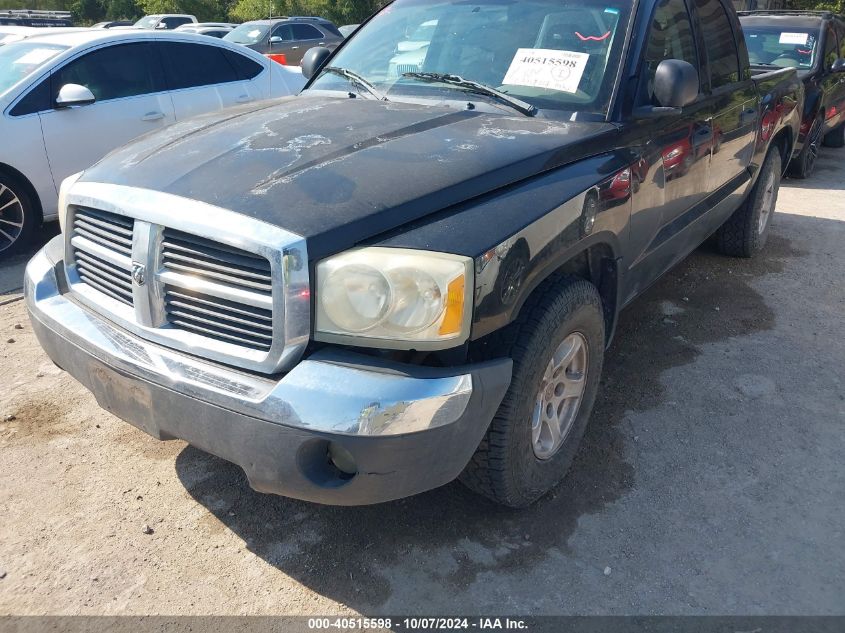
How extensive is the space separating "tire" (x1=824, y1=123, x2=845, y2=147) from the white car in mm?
8366

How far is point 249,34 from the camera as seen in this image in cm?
1597

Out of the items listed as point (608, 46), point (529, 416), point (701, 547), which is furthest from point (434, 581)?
point (608, 46)

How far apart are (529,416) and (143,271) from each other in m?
1.32

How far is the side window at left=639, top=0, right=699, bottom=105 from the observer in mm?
3134

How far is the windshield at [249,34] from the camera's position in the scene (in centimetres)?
1577

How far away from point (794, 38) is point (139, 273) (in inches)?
330

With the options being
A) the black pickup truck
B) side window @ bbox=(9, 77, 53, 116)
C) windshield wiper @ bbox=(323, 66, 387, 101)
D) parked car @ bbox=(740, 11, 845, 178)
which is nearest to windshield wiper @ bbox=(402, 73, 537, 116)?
the black pickup truck

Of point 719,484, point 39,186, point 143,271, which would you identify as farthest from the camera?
point 39,186

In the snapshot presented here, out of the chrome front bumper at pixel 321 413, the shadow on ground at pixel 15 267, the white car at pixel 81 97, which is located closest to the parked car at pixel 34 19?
the white car at pixel 81 97

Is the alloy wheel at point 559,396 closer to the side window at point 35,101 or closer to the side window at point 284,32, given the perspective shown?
the side window at point 35,101

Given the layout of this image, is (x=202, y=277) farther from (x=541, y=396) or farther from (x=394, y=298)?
(x=541, y=396)

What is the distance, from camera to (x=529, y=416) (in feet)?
7.93

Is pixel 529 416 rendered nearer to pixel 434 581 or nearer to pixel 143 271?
pixel 434 581

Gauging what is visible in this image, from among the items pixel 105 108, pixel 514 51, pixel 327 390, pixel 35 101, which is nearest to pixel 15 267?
pixel 35 101
